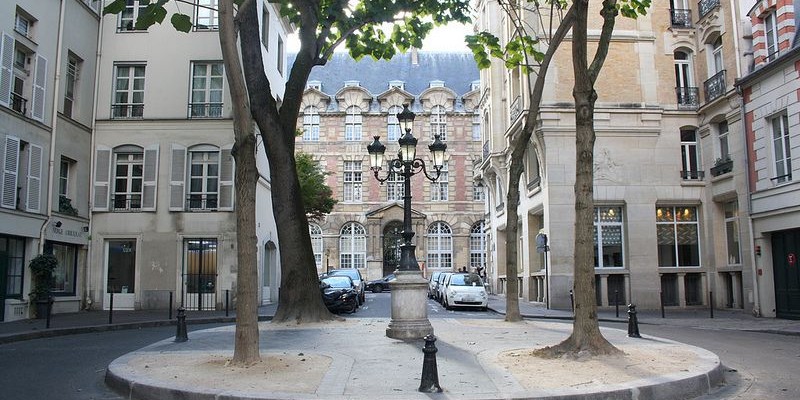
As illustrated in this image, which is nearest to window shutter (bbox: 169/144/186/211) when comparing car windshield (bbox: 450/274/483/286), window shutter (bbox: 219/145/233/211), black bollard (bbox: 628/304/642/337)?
window shutter (bbox: 219/145/233/211)

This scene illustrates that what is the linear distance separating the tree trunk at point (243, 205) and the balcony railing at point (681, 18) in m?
22.0

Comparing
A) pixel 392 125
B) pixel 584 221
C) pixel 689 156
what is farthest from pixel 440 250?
pixel 584 221

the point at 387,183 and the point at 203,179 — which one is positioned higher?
the point at 387,183

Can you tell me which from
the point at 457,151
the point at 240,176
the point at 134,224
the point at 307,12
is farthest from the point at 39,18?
the point at 457,151

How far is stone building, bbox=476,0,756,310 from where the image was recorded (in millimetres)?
24234

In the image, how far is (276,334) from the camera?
13578mm

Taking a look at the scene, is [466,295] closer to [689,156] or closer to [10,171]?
[689,156]

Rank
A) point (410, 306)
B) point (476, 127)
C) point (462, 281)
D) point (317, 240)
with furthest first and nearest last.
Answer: point (476, 127), point (317, 240), point (462, 281), point (410, 306)

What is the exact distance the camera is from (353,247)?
55.2 meters

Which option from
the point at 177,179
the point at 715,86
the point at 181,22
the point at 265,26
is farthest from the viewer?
the point at 265,26

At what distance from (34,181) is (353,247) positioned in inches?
1437

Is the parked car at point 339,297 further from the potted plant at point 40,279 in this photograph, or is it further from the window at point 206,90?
the potted plant at point 40,279

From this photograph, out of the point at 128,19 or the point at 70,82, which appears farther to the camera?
the point at 128,19

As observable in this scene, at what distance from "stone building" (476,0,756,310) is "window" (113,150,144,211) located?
15266 millimetres
